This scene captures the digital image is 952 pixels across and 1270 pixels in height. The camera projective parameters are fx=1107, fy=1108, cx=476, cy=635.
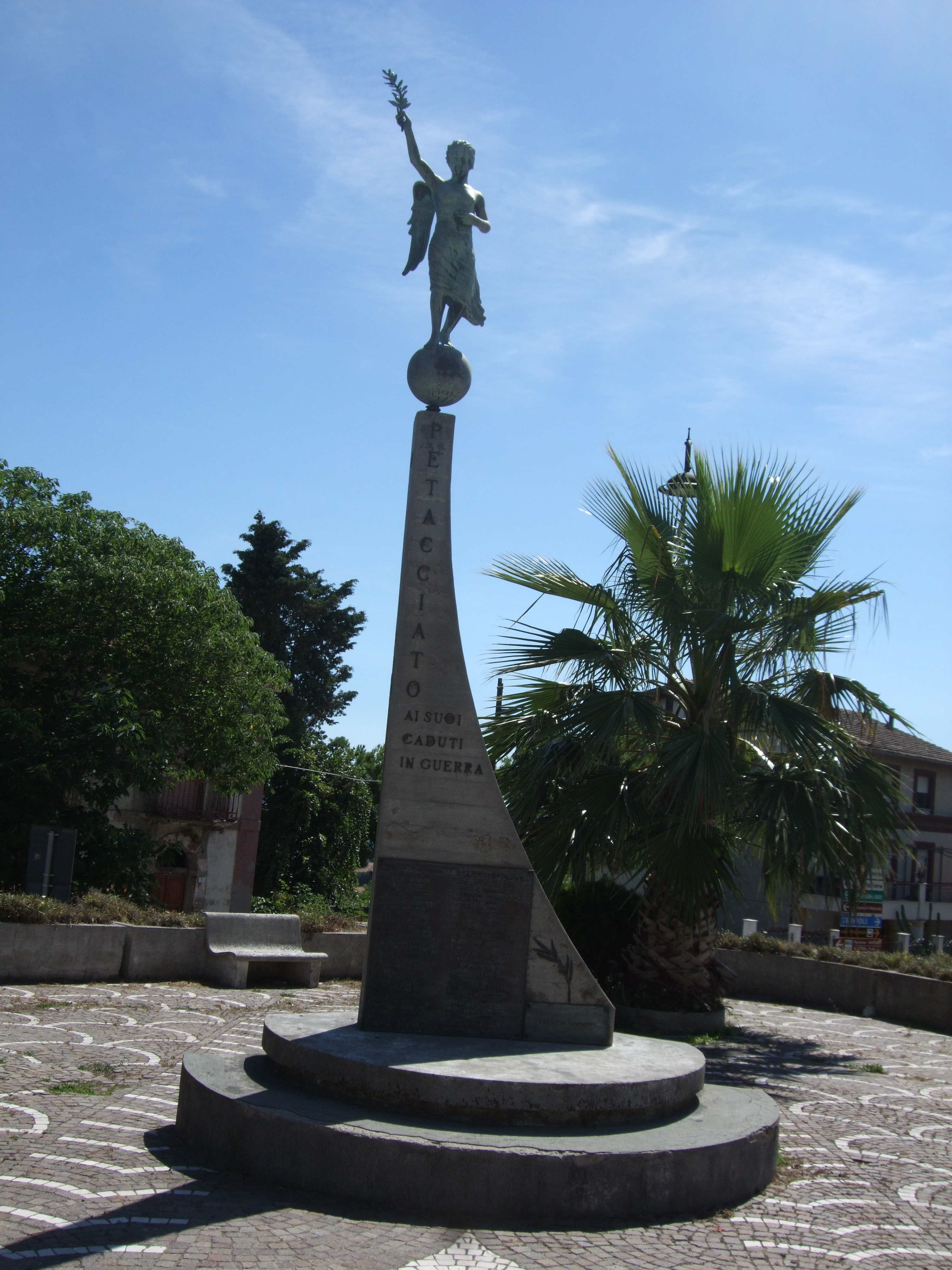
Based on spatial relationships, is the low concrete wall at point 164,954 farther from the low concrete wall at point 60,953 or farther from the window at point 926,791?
the window at point 926,791

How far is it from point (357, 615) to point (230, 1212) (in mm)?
31209

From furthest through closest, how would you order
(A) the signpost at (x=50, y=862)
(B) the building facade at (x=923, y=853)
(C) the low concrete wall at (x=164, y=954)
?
(B) the building facade at (x=923, y=853) < (A) the signpost at (x=50, y=862) < (C) the low concrete wall at (x=164, y=954)

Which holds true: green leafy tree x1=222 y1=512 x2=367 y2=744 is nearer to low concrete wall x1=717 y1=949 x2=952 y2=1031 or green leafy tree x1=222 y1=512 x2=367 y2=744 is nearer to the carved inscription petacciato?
low concrete wall x1=717 y1=949 x2=952 y2=1031

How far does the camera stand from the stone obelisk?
6746 mm

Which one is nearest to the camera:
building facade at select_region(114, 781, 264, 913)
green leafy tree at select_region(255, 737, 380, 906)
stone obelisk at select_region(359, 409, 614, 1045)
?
stone obelisk at select_region(359, 409, 614, 1045)

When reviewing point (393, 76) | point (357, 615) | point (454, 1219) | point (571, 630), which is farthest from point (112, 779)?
point (357, 615)

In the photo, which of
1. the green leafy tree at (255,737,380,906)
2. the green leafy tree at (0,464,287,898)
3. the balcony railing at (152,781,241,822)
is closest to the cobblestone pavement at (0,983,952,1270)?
the green leafy tree at (0,464,287,898)

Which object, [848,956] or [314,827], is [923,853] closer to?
[314,827]

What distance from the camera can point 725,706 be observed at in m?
11.3

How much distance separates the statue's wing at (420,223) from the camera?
813 centimetres

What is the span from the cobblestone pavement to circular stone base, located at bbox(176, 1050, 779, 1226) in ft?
0.33

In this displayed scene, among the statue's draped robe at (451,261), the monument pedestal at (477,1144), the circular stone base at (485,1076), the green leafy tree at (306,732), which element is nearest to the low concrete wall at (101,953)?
the circular stone base at (485,1076)

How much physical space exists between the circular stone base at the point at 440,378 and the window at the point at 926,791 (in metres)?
35.0

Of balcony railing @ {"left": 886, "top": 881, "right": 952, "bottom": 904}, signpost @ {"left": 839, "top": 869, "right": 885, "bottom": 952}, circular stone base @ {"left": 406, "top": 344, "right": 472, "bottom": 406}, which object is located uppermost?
circular stone base @ {"left": 406, "top": 344, "right": 472, "bottom": 406}
